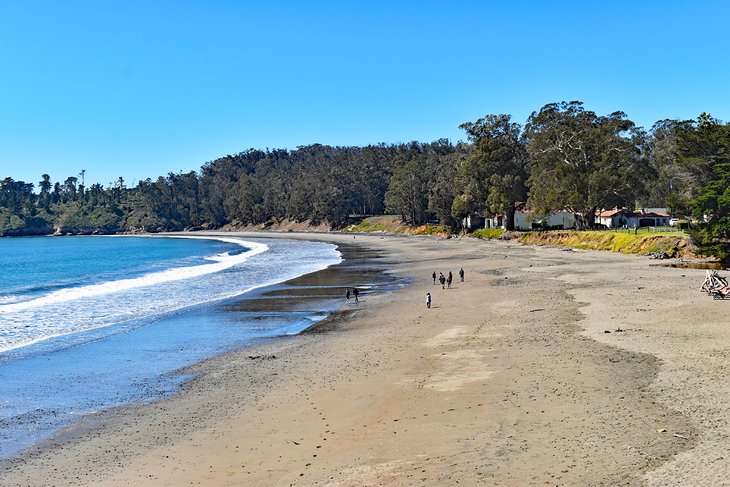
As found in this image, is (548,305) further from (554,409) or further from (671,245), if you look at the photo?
(671,245)

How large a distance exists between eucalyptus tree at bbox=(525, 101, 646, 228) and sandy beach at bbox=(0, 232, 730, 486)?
167ft

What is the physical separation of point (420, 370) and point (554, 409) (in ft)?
18.4

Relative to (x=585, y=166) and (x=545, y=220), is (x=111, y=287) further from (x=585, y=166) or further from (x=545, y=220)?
(x=545, y=220)

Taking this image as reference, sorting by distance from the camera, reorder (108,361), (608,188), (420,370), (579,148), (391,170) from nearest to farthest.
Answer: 1. (420,370)
2. (108,361)
3. (608,188)
4. (579,148)
5. (391,170)

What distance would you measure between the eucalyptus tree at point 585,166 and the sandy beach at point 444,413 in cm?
5090

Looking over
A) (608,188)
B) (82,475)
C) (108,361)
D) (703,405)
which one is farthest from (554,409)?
(608,188)

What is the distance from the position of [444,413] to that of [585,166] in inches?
2768

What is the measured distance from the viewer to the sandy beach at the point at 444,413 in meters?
10.8

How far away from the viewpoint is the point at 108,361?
22500 millimetres

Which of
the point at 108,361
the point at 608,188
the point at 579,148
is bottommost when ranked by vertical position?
the point at 108,361

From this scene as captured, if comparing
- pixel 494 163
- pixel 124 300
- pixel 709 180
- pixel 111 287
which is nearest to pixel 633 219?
pixel 494 163

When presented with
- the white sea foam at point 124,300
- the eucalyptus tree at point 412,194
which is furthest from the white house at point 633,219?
the eucalyptus tree at point 412,194

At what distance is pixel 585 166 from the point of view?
78000 mm

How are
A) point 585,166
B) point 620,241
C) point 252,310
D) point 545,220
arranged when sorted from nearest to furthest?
point 252,310, point 620,241, point 585,166, point 545,220
